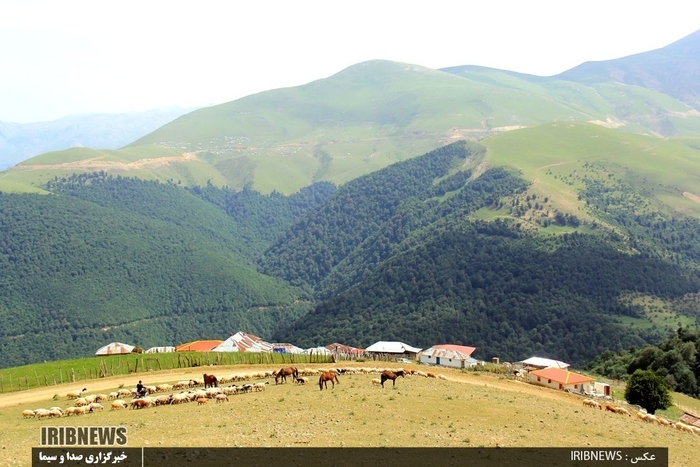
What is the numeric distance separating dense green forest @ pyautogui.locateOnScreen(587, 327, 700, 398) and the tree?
24.3 meters

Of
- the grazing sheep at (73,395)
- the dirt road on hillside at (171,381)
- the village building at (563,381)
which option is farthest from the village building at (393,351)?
the grazing sheep at (73,395)

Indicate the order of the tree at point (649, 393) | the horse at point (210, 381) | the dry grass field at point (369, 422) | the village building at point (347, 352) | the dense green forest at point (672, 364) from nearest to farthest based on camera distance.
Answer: the dry grass field at point (369, 422), the horse at point (210, 381), the tree at point (649, 393), the village building at point (347, 352), the dense green forest at point (672, 364)

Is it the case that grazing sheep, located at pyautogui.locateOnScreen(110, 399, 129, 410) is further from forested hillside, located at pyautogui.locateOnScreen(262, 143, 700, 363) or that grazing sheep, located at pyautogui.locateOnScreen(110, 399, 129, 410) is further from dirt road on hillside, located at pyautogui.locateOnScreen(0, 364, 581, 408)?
forested hillside, located at pyautogui.locateOnScreen(262, 143, 700, 363)

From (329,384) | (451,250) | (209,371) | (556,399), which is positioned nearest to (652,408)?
(556,399)

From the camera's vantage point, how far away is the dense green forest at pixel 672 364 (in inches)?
3012

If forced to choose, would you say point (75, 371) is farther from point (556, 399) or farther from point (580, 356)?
point (580, 356)

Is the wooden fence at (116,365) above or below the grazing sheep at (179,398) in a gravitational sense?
below

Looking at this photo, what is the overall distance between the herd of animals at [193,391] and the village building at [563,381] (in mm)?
12266

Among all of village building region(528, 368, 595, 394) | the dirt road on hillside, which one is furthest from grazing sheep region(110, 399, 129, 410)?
village building region(528, 368, 595, 394)

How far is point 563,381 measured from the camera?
193 ft

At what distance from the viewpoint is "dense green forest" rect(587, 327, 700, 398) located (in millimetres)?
76500

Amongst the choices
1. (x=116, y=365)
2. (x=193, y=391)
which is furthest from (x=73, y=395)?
(x=116, y=365)

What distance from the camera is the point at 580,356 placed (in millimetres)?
129750

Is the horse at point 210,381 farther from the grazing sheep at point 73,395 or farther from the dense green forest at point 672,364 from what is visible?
the dense green forest at point 672,364
